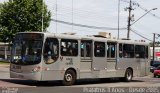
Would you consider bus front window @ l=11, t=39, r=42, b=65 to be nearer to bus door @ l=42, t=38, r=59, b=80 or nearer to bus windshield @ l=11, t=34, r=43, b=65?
bus windshield @ l=11, t=34, r=43, b=65

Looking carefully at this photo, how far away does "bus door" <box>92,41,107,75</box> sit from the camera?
25561 millimetres

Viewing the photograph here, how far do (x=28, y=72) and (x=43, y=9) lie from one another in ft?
136

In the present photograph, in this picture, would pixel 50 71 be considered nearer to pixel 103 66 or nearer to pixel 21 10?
pixel 103 66

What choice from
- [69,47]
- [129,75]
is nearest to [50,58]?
[69,47]

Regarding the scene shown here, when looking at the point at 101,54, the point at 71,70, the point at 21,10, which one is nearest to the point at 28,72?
the point at 71,70

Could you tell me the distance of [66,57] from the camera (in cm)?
2344

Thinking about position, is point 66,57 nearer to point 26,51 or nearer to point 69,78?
point 69,78

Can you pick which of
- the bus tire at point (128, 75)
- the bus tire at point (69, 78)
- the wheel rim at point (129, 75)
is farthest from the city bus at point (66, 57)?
the wheel rim at point (129, 75)

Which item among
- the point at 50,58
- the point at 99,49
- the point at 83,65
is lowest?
the point at 83,65

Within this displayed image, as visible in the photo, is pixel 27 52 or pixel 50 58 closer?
pixel 27 52

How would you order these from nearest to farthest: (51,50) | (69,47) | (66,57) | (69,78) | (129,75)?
(51,50) → (66,57) → (69,47) → (69,78) → (129,75)

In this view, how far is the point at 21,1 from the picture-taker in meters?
63.4

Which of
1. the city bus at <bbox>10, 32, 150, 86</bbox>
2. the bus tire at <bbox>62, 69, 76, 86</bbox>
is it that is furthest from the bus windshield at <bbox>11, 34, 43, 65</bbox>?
the bus tire at <bbox>62, 69, 76, 86</bbox>

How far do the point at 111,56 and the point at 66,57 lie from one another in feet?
15.0
